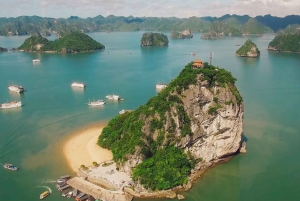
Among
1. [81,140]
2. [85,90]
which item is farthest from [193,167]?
[85,90]

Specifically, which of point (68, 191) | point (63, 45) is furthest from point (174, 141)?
point (63, 45)

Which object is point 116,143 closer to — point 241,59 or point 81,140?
point 81,140

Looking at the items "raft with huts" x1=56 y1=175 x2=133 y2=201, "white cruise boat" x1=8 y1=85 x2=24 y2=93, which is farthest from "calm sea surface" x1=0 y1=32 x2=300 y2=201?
"white cruise boat" x1=8 y1=85 x2=24 y2=93

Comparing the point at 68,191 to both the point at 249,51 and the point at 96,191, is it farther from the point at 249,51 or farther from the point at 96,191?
the point at 249,51

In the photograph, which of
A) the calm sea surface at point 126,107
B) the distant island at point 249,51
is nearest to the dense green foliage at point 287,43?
the distant island at point 249,51

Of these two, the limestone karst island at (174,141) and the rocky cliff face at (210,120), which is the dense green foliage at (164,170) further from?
the rocky cliff face at (210,120)
